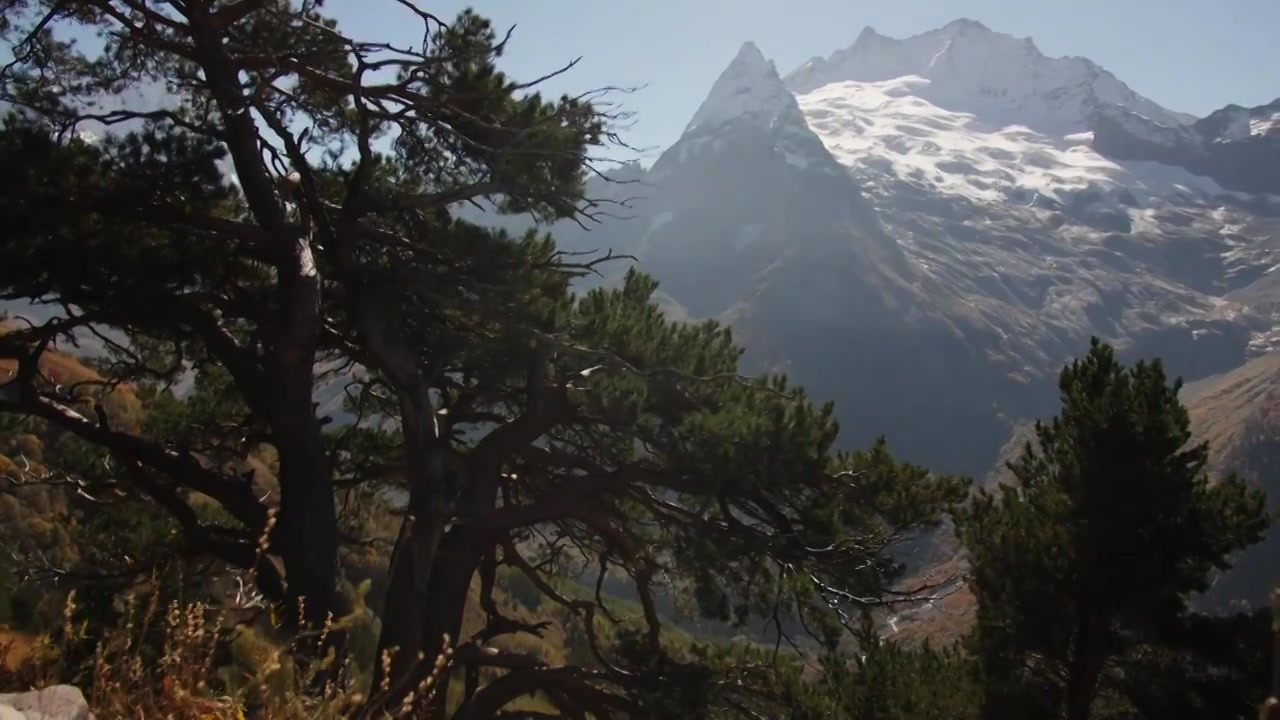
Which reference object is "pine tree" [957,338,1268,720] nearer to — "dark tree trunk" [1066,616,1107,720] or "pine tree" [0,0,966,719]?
"dark tree trunk" [1066,616,1107,720]

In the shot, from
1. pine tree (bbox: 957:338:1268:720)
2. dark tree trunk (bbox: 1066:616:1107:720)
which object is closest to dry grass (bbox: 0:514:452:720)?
pine tree (bbox: 957:338:1268:720)

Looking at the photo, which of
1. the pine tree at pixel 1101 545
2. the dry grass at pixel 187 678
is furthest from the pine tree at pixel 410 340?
the dry grass at pixel 187 678

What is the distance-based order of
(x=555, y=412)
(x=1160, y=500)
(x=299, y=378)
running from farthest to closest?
(x=1160, y=500) → (x=555, y=412) → (x=299, y=378)

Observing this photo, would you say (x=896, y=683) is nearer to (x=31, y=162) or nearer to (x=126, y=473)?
(x=126, y=473)

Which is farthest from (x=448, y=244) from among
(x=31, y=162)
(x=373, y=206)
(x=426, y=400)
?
(x=31, y=162)

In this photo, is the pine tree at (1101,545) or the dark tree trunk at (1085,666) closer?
the pine tree at (1101,545)

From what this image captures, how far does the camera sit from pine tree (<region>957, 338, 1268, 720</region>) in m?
11.4

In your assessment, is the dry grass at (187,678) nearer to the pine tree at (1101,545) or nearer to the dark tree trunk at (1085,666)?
the pine tree at (1101,545)

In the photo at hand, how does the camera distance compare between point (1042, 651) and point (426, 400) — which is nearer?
point (426, 400)

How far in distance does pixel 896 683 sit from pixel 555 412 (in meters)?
4.93

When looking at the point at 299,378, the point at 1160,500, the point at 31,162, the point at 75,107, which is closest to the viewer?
the point at 31,162

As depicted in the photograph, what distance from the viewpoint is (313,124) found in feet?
36.4

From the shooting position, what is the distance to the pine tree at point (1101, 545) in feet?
37.4

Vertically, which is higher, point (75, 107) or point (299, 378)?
point (75, 107)
